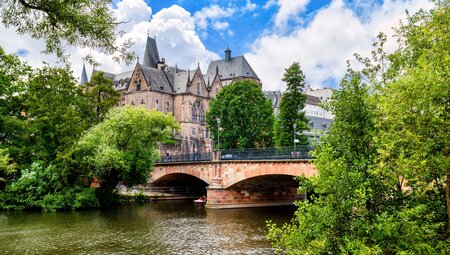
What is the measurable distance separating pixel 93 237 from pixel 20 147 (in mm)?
17858

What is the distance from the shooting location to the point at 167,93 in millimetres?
83938

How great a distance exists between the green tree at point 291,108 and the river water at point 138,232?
11.5 metres

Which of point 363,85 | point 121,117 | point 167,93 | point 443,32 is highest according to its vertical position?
point 167,93

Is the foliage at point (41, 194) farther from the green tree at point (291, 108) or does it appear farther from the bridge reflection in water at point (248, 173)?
the green tree at point (291, 108)

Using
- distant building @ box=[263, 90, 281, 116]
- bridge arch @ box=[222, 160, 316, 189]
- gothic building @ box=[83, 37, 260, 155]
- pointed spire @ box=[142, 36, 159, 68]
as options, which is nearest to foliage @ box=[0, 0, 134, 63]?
bridge arch @ box=[222, 160, 316, 189]

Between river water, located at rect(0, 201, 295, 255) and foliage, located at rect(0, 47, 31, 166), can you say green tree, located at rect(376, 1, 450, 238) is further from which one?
foliage, located at rect(0, 47, 31, 166)

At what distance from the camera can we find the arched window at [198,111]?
85075 mm

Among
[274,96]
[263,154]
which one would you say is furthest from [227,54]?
[263,154]

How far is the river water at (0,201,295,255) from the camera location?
749 inches

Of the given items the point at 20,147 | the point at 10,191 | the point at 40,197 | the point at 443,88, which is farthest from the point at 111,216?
the point at 443,88

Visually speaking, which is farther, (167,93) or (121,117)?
(167,93)

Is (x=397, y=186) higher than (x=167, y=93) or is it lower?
lower

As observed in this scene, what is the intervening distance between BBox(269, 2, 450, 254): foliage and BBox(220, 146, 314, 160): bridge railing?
1676cm

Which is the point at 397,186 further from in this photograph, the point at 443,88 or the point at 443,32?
the point at 443,32
